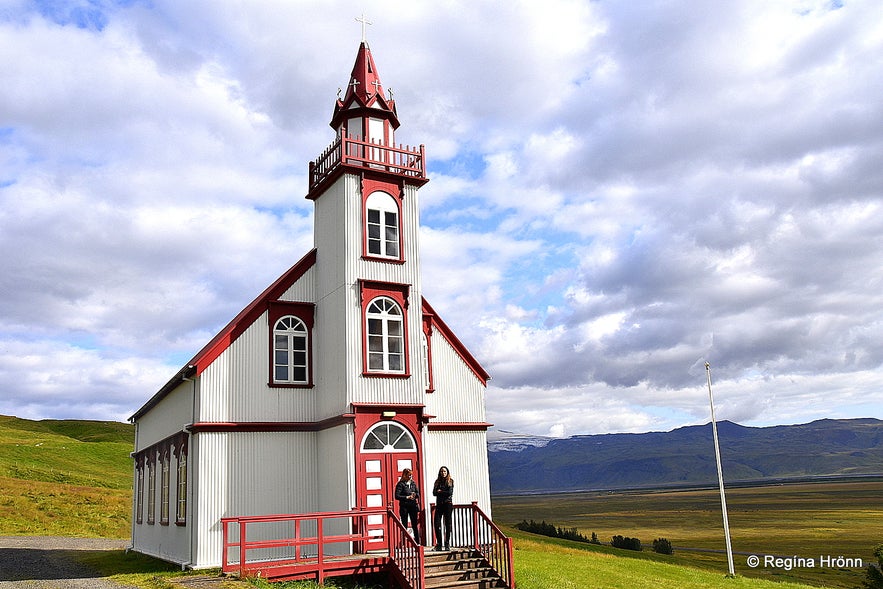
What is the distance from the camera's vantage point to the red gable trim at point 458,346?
25517mm

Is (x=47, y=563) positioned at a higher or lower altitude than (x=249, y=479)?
lower

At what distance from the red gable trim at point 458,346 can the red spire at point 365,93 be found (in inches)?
249

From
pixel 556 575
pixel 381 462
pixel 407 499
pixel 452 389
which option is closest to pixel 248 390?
pixel 381 462

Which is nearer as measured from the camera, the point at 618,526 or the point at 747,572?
the point at 747,572

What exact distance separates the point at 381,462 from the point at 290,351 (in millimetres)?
4380

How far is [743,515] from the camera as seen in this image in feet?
408

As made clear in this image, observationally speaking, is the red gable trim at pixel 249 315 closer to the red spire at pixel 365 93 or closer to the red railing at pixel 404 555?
the red spire at pixel 365 93

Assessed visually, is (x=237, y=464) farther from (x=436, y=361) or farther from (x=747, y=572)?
(x=747, y=572)

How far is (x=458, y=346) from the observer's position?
2603cm

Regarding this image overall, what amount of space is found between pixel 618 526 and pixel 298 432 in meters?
104

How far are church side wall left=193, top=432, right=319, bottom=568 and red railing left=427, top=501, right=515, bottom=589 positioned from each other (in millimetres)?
3920

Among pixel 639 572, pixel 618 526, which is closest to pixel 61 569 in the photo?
pixel 639 572

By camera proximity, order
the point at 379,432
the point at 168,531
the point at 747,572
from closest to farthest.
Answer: the point at 379,432 → the point at 168,531 → the point at 747,572

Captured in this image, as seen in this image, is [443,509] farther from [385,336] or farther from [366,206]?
[366,206]
